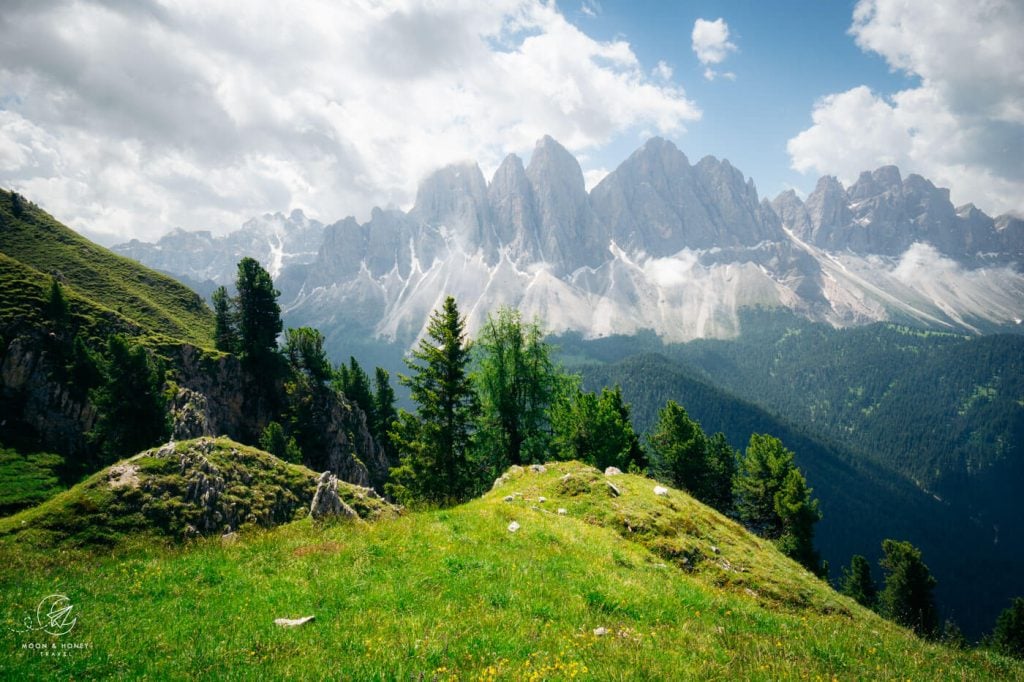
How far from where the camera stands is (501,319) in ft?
117

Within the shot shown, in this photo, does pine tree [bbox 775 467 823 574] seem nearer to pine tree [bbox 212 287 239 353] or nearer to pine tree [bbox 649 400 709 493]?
pine tree [bbox 649 400 709 493]

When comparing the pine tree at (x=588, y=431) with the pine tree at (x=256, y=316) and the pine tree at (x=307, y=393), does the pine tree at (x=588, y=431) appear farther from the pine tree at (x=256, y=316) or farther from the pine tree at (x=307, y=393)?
the pine tree at (x=256, y=316)

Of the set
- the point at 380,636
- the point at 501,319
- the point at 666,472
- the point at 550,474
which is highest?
the point at 501,319

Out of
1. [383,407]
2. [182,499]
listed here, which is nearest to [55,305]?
[383,407]

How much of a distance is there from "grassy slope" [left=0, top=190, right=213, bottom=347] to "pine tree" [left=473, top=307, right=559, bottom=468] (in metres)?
52.1

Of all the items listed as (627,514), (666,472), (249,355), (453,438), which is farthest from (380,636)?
(249,355)

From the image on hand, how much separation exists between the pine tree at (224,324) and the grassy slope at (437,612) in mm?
57884

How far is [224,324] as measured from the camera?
6462 centimetres

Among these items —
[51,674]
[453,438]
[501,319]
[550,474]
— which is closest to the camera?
[51,674]

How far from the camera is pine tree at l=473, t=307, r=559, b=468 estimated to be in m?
35.4

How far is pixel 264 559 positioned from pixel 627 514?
1456cm

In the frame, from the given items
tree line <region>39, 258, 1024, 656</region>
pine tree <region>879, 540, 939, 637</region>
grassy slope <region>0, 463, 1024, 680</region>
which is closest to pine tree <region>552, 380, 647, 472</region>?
tree line <region>39, 258, 1024, 656</region>

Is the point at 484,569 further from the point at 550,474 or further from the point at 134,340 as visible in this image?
the point at 134,340

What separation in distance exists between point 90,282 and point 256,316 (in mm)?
42541
